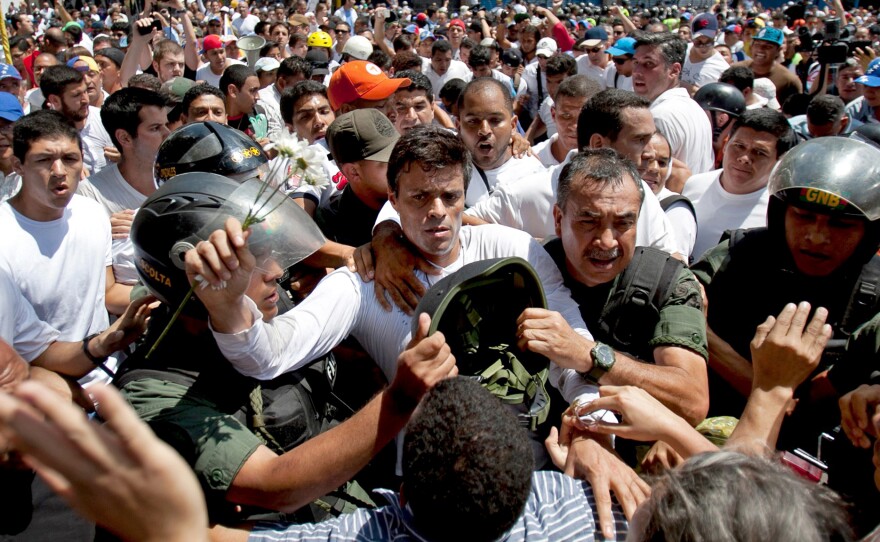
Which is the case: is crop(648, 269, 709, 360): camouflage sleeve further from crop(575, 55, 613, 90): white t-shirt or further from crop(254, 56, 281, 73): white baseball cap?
Result: crop(254, 56, 281, 73): white baseball cap

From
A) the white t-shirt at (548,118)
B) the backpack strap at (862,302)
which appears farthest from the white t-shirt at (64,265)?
the white t-shirt at (548,118)

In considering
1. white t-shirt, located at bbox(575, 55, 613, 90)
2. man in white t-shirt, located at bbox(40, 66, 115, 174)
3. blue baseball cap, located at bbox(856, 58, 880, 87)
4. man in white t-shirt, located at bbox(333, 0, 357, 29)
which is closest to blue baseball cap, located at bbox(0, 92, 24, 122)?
man in white t-shirt, located at bbox(40, 66, 115, 174)

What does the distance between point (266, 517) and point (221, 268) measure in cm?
78

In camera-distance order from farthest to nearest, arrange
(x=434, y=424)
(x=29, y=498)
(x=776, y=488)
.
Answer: (x=29, y=498) < (x=434, y=424) < (x=776, y=488)

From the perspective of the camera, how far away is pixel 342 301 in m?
2.57

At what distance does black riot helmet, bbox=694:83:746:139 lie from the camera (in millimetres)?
5789

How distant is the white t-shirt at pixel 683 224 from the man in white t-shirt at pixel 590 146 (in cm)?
38

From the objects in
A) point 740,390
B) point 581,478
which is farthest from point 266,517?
point 740,390

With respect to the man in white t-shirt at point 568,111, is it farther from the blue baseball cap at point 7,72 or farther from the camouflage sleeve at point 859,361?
the blue baseball cap at point 7,72

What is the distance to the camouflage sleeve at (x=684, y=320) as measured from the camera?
2.45 m

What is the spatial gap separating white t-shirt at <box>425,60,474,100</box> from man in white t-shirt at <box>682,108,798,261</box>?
5.84 metres

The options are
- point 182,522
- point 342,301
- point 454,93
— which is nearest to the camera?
point 182,522

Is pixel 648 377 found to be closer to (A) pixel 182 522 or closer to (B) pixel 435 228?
(B) pixel 435 228

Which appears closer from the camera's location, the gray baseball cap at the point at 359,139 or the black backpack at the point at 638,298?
the black backpack at the point at 638,298
